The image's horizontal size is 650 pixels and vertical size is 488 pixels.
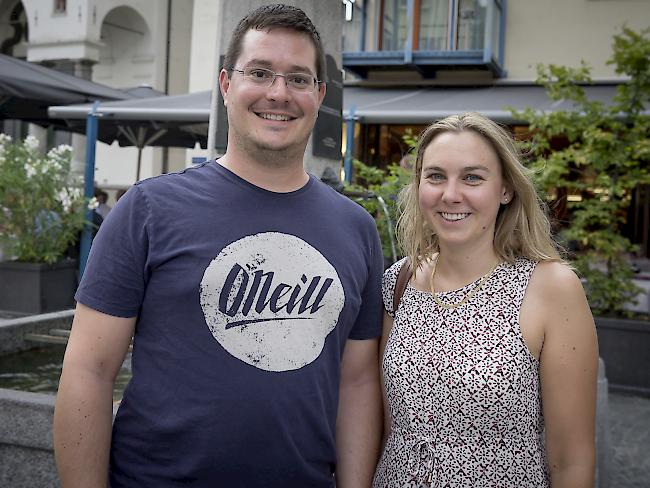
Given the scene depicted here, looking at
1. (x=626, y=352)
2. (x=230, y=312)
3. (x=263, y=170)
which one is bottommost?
(x=626, y=352)

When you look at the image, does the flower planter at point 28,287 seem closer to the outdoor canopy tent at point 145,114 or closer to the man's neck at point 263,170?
the outdoor canopy tent at point 145,114

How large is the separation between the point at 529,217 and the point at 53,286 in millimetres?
7655

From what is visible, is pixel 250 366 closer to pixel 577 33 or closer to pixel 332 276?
pixel 332 276

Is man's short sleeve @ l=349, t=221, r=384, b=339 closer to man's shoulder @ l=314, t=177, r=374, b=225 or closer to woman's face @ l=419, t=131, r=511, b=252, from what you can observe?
man's shoulder @ l=314, t=177, r=374, b=225

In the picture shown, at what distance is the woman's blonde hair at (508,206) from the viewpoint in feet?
7.78

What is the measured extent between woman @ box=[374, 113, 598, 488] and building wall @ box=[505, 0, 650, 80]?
12.5m

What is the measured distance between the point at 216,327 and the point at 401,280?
0.77m

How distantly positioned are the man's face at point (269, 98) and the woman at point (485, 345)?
1.64 ft

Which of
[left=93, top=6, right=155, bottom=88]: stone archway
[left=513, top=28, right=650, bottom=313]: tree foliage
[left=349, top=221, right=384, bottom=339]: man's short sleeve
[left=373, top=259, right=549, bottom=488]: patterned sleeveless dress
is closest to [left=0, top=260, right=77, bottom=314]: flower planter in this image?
[left=513, top=28, right=650, bottom=313]: tree foliage

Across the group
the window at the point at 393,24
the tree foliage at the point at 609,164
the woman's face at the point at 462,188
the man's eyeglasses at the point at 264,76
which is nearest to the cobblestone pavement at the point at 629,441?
the tree foliage at the point at 609,164

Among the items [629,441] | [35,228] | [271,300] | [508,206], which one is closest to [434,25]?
[35,228]

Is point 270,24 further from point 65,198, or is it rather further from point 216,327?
point 65,198

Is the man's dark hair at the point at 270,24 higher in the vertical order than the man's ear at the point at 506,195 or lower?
higher

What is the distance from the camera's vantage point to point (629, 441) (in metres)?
5.74
